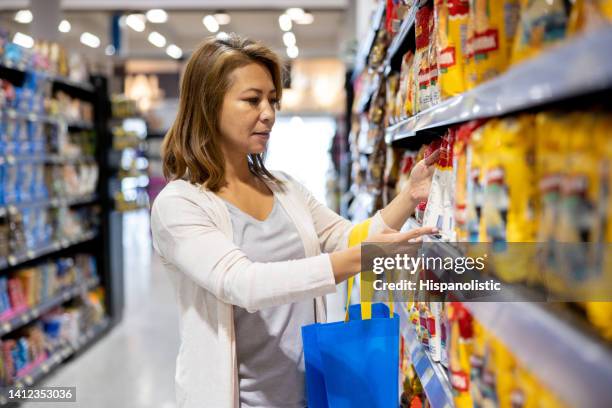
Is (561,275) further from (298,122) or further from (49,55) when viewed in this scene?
(298,122)

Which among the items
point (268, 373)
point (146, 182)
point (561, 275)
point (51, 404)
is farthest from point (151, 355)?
point (146, 182)

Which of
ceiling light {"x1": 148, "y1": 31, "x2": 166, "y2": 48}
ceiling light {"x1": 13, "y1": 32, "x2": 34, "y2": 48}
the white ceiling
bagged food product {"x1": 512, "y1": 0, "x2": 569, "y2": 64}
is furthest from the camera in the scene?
ceiling light {"x1": 148, "y1": 31, "x2": 166, "y2": 48}

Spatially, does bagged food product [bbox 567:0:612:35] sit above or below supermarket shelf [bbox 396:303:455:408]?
above

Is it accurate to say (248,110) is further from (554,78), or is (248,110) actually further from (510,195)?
(554,78)

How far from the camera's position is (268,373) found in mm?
1600

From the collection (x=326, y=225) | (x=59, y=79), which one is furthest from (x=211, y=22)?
(x=326, y=225)

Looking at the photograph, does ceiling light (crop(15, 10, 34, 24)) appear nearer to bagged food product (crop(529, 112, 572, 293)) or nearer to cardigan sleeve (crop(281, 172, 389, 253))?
cardigan sleeve (crop(281, 172, 389, 253))

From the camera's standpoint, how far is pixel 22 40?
4219 mm

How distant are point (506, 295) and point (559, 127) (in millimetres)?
271

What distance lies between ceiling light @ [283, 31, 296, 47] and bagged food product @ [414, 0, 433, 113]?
11.5 m

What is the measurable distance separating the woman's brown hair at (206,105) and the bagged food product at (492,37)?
72cm

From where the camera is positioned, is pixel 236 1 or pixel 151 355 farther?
pixel 236 1

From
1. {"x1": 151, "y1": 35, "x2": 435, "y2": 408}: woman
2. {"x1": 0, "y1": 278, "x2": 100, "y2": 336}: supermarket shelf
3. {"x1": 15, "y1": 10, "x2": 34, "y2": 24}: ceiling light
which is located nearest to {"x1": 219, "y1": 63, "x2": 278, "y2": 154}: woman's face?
{"x1": 151, "y1": 35, "x2": 435, "y2": 408}: woman

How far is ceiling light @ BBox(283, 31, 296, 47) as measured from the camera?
42.4ft
